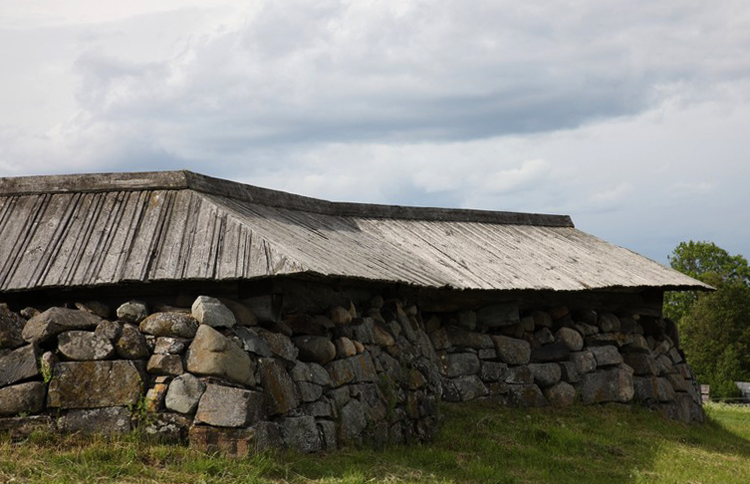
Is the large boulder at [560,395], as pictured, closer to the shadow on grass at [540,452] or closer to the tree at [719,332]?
the shadow on grass at [540,452]

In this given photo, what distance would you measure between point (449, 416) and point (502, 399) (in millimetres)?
1330

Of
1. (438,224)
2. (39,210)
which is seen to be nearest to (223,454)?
(39,210)

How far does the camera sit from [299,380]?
875 centimetres

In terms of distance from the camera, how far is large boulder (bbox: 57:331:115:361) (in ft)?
26.9

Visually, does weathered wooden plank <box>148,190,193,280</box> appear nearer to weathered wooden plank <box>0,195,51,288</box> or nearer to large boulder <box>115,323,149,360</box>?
large boulder <box>115,323,149,360</box>

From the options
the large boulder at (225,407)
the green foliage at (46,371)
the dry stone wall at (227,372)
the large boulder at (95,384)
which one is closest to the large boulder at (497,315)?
the dry stone wall at (227,372)

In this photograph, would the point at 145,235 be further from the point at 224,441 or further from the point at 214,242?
the point at 224,441

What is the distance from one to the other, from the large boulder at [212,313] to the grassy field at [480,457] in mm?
1080

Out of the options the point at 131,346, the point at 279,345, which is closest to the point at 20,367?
the point at 131,346

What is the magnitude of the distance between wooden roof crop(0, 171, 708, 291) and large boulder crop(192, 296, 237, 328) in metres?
0.21

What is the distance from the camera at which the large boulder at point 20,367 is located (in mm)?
8141

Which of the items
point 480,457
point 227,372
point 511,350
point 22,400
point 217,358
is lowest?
point 480,457

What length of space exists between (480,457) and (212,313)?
3141 millimetres

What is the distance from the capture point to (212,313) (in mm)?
8312
